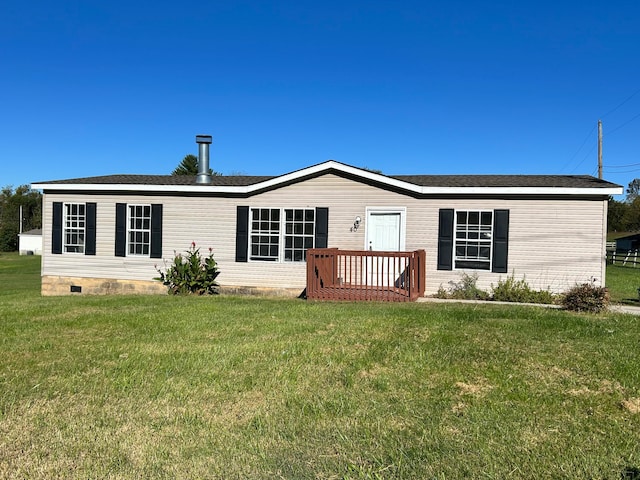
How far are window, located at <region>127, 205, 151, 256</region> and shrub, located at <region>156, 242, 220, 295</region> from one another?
1.15m

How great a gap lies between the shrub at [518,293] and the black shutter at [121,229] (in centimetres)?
924

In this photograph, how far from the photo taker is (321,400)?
396cm

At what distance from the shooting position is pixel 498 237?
Answer: 10.9 metres

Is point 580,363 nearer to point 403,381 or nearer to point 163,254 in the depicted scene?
point 403,381

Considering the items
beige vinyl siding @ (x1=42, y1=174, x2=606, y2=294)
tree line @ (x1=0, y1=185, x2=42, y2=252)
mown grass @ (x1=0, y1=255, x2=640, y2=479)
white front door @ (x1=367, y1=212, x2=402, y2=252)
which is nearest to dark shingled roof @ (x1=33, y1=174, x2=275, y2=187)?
beige vinyl siding @ (x1=42, y1=174, x2=606, y2=294)

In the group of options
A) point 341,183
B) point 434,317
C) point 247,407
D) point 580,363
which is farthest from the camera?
point 341,183

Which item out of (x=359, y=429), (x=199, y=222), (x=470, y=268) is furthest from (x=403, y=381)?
(x=199, y=222)

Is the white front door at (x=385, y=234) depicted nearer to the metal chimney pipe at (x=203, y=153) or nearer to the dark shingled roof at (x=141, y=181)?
the dark shingled roof at (x=141, y=181)

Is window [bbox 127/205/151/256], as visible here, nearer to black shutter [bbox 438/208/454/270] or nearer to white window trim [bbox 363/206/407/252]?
white window trim [bbox 363/206/407/252]

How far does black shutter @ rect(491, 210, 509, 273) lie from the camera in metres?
10.9

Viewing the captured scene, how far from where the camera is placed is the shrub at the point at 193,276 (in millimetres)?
12031

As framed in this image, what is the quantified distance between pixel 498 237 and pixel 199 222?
7.25 metres

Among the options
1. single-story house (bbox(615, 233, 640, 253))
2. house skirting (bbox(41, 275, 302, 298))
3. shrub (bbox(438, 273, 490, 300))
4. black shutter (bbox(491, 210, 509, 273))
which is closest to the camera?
shrub (bbox(438, 273, 490, 300))

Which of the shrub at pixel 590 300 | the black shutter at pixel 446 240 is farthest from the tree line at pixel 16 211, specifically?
the shrub at pixel 590 300
